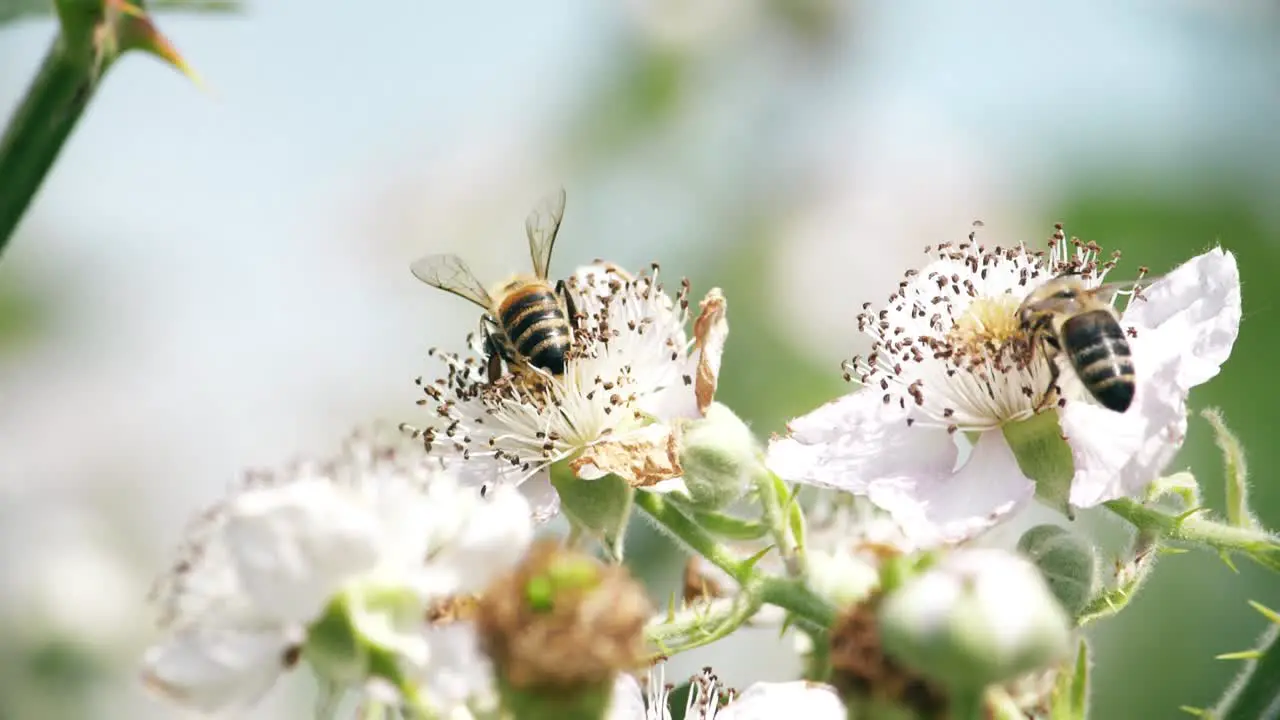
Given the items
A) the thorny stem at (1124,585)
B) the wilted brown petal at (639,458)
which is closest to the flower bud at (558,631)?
the wilted brown petal at (639,458)

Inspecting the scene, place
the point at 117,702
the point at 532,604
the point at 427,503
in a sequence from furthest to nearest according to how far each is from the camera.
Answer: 1. the point at 117,702
2. the point at 427,503
3. the point at 532,604

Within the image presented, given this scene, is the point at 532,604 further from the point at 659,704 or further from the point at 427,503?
the point at 659,704

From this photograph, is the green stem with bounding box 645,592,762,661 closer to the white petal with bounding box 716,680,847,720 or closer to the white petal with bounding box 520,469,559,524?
the white petal with bounding box 716,680,847,720

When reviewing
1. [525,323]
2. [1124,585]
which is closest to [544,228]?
[525,323]

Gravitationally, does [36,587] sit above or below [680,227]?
below

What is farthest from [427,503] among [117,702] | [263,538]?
[117,702]

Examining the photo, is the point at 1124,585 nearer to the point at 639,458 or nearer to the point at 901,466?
the point at 901,466

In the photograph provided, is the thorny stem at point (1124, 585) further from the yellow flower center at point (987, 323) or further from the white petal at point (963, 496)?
the yellow flower center at point (987, 323)

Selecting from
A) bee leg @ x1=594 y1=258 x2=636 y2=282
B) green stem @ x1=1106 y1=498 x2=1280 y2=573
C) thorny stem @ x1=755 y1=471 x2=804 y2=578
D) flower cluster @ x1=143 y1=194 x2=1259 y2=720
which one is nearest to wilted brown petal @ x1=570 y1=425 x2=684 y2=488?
flower cluster @ x1=143 y1=194 x2=1259 y2=720
